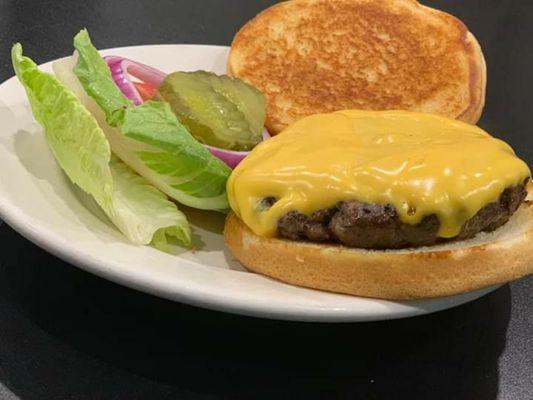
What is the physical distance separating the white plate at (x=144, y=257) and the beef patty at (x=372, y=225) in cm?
12

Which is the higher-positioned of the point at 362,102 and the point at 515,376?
the point at 362,102

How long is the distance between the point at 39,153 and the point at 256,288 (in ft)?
2.51

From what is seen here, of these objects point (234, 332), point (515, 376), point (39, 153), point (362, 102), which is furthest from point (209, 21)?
point (515, 376)

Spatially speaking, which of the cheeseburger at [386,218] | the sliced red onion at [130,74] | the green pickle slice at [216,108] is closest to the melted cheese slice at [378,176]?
the cheeseburger at [386,218]

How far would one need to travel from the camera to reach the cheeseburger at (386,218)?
154 cm

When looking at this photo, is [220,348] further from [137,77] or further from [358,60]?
[358,60]

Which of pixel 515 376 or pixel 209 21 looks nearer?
pixel 515 376

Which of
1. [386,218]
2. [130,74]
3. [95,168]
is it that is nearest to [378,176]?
[386,218]

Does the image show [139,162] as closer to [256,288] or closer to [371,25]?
[256,288]

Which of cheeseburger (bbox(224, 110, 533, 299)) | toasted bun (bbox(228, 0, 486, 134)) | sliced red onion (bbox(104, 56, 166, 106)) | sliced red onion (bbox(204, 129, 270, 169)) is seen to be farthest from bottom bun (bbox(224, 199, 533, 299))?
toasted bun (bbox(228, 0, 486, 134))

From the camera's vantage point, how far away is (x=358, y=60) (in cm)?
247

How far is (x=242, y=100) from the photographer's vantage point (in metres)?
2.09

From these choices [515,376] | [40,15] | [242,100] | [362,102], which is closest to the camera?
[515,376]

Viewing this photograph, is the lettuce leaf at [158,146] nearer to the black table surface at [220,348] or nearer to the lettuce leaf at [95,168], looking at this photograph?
the lettuce leaf at [95,168]
